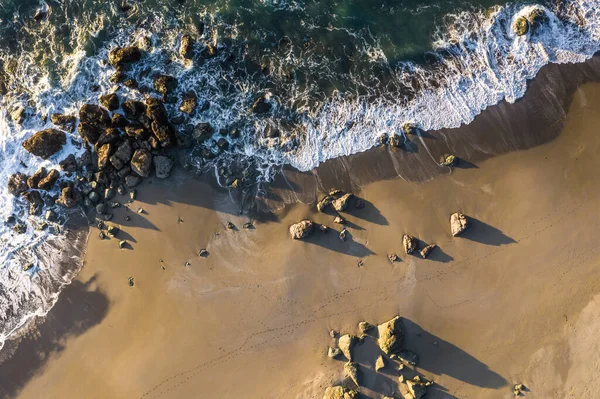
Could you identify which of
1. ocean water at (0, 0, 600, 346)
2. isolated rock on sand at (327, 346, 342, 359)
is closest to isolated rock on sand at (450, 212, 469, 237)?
ocean water at (0, 0, 600, 346)

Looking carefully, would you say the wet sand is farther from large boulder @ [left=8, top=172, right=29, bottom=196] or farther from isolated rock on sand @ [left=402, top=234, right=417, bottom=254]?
large boulder @ [left=8, top=172, right=29, bottom=196]

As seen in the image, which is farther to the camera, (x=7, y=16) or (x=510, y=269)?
(x=7, y=16)

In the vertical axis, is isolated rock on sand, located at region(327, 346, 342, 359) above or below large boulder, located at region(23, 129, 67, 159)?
below

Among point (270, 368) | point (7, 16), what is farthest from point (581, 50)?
point (7, 16)

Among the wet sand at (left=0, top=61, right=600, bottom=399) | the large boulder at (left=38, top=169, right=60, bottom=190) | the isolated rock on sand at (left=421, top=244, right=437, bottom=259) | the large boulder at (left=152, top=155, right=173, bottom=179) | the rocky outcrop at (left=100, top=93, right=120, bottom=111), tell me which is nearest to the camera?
the wet sand at (left=0, top=61, right=600, bottom=399)

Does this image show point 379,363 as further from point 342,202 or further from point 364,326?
point 342,202

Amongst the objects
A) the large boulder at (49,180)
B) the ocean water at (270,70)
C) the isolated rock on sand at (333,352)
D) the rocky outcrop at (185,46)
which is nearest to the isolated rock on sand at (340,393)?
the isolated rock on sand at (333,352)

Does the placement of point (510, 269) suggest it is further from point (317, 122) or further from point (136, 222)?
point (136, 222)

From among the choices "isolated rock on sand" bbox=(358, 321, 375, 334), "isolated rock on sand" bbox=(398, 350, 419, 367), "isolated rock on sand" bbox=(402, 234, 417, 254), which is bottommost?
"isolated rock on sand" bbox=(398, 350, 419, 367)
